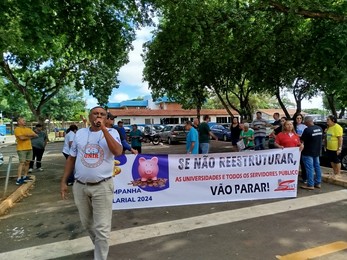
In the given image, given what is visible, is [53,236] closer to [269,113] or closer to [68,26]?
[68,26]

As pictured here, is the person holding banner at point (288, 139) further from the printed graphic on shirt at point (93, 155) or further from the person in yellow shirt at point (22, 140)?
the person in yellow shirt at point (22, 140)

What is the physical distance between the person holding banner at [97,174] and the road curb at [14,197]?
3.69 metres

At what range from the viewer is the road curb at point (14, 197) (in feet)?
21.2

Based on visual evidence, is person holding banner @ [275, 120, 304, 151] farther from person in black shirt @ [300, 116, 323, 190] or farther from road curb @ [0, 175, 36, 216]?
road curb @ [0, 175, 36, 216]

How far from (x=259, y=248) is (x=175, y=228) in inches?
56.5

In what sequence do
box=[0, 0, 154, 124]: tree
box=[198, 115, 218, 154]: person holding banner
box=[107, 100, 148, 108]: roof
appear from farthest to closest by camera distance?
box=[107, 100, 148, 108]: roof → box=[198, 115, 218, 154]: person holding banner → box=[0, 0, 154, 124]: tree

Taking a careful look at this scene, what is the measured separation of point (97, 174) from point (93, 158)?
0.60ft

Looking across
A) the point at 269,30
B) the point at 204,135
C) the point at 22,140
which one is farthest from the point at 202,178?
the point at 269,30

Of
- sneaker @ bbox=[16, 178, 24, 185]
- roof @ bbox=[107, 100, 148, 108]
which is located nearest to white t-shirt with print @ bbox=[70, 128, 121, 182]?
sneaker @ bbox=[16, 178, 24, 185]

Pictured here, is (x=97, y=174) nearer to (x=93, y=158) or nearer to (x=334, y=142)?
(x=93, y=158)

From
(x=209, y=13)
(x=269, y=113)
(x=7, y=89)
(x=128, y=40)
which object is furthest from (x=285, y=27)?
(x=269, y=113)

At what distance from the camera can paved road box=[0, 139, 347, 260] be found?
13.8 ft

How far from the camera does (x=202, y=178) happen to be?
6.57 meters

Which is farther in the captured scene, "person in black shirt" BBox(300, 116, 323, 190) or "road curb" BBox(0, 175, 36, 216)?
"person in black shirt" BBox(300, 116, 323, 190)
